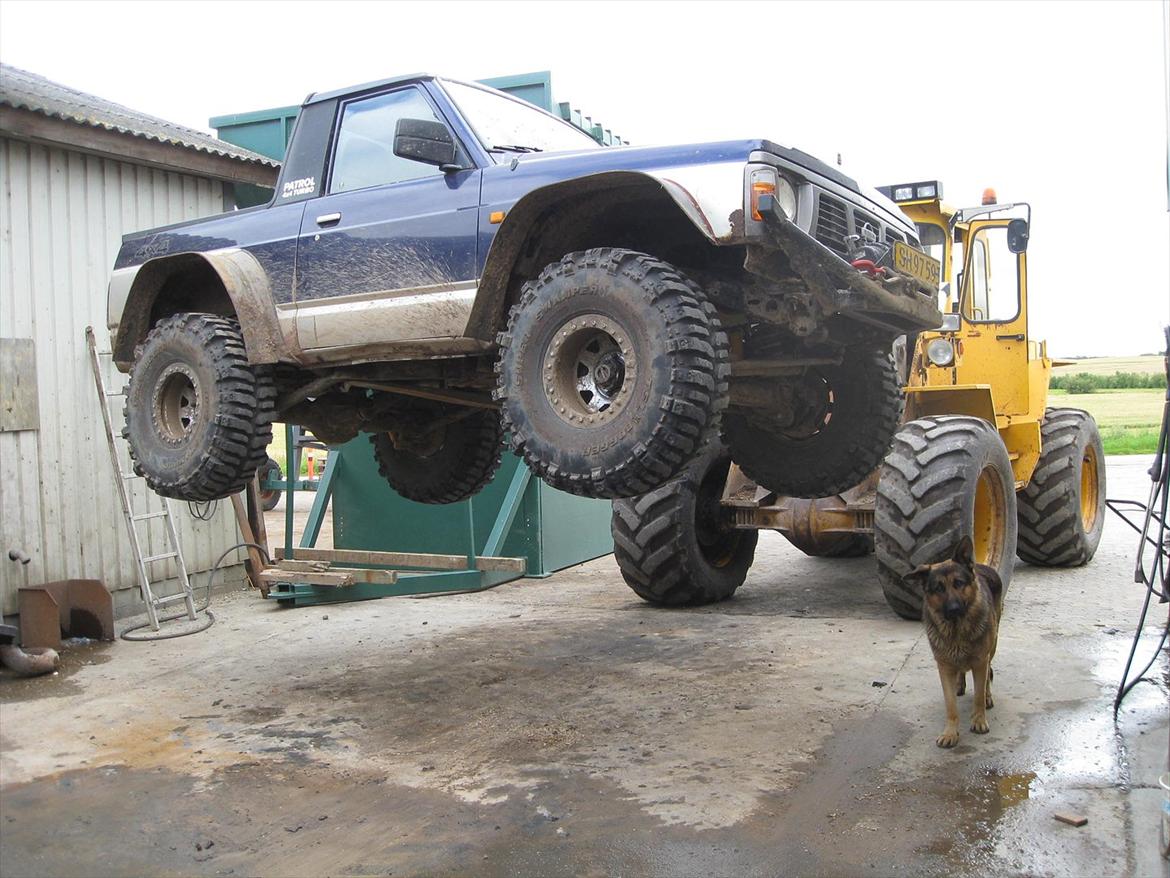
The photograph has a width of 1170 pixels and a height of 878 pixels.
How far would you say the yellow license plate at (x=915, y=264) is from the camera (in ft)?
15.3

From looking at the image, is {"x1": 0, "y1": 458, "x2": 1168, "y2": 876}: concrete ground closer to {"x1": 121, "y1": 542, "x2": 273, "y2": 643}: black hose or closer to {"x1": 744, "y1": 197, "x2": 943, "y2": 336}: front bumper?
{"x1": 121, "y1": 542, "x2": 273, "y2": 643}: black hose

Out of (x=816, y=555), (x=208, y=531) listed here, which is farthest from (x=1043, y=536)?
(x=208, y=531)

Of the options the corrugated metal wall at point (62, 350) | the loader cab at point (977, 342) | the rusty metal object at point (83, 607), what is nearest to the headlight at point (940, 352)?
the loader cab at point (977, 342)

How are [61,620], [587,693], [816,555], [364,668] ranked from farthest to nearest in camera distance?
[816,555] < [61,620] < [364,668] < [587,693]

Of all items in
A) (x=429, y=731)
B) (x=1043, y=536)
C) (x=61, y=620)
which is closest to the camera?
(x=429, y=731)

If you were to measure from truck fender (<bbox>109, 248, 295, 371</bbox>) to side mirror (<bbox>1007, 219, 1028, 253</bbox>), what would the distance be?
16.8ft

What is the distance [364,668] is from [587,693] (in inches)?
63.4

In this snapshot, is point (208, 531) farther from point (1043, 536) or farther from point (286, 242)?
point (1043, 536)

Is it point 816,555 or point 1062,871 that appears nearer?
point 1062,871

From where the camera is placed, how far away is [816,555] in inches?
406

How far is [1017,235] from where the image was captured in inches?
298

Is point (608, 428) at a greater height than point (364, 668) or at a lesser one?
greater

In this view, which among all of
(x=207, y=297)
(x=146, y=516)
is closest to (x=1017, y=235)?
(x=207, y=297)

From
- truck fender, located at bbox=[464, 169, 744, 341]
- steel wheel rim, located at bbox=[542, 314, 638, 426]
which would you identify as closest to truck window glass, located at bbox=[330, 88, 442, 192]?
truck fender, located at bbox=[464, 169, 744, 341]
